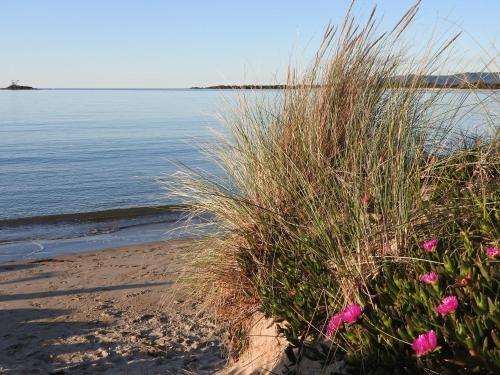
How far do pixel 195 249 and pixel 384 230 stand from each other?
7.26 ft

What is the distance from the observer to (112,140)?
89.2 feet

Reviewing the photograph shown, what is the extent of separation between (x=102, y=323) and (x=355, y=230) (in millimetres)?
3250

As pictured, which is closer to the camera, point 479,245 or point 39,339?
point 479,245

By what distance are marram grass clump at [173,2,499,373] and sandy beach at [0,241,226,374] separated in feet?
2.01

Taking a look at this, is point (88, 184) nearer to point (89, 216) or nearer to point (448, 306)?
point (89, 216)

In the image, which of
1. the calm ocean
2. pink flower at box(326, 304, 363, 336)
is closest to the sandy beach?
the calm ocean

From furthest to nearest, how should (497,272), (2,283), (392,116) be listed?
1. (2,283)
2. (392,116)
3. (497,272)

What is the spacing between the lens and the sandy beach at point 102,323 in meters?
4.44

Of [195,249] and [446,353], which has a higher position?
[446,353]

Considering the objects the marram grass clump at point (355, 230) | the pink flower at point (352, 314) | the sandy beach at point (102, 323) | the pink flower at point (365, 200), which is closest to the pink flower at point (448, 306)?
the marram grass clump at point (355, 230)

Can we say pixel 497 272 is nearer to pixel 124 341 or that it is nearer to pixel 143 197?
pixel 124 341

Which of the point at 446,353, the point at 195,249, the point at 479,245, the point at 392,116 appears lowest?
the point at 195,249

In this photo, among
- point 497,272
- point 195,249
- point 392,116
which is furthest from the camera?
point 195,249

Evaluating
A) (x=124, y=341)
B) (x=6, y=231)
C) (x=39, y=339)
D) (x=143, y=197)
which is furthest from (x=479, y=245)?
(x=143, y=197)
